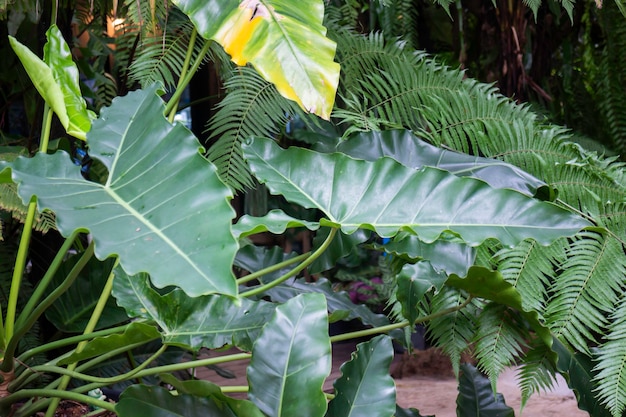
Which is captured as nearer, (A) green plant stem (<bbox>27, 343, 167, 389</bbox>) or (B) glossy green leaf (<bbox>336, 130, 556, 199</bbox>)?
(A) green plant stem (<bbox>27, 343, 167, 389</bbox>)

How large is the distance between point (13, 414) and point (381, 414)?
24.2 inches

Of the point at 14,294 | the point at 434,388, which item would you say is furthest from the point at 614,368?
the point at 434,388

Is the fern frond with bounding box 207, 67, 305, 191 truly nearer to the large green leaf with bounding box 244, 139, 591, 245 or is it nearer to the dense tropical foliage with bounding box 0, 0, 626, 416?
the dense tropical foliage with bounding box 0, 0, 626, 416

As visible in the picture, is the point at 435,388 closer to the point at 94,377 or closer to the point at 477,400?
the point at 477,400

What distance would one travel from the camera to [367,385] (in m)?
1.03

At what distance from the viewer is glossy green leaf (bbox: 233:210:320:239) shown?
0.92m

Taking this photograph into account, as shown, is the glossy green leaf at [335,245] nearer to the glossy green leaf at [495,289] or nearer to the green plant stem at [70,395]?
the glossy green leaf at [495,289]

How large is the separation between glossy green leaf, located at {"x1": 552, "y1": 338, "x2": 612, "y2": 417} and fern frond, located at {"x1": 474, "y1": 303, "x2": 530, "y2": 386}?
68 millimetres

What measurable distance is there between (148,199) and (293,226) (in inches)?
10.4

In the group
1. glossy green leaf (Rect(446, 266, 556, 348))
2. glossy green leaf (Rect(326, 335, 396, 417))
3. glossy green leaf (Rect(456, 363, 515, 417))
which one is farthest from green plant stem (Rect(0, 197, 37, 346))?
glossy green leaf (Rect(456, 363, 515, 417))

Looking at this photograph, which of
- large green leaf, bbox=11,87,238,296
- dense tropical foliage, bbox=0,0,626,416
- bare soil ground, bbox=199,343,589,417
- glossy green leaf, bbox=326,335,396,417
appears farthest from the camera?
bare soil ground, bbox=199,343,589,417

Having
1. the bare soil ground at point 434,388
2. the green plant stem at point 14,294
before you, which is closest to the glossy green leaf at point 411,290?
the green plant stem at point 14,294

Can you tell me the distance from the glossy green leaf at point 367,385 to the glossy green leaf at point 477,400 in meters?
0.37

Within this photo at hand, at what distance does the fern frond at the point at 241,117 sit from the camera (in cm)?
150
